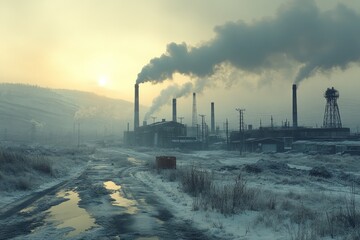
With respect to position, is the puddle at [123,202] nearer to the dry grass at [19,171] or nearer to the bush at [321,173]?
the dry grass at [19,171]

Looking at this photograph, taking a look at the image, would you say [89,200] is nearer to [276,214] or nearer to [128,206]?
[128,206]

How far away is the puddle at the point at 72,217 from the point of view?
9.67 metres

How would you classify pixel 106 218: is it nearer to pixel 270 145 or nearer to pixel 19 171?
pixel 19 171

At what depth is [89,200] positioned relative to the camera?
14.6 metres

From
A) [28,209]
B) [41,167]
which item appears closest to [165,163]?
[41,167]

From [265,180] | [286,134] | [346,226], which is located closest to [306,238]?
[346,226]

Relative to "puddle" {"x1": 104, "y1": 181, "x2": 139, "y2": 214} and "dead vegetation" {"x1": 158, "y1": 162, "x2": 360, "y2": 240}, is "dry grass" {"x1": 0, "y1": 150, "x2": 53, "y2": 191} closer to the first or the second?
"puddle" {"x1": 104, "y1": 181, "x2": 139, "y2": 214}

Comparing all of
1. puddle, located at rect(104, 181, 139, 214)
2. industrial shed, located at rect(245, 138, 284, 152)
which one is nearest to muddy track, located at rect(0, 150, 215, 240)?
puddle, located at rect(104, 181, 139, 214)

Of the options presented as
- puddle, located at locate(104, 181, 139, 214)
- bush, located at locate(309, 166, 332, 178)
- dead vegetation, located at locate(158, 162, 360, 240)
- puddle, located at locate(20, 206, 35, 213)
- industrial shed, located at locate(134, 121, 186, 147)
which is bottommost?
bush, located at locate(309, 166, 332, 178)

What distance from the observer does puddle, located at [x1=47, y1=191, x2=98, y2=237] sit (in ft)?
31.7

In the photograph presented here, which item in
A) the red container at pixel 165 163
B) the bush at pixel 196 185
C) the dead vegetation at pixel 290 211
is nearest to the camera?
the dead vegetation at pixel 290 211

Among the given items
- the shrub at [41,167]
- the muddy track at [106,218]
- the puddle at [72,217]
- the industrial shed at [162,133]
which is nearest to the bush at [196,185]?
the muddy track at [106,218]

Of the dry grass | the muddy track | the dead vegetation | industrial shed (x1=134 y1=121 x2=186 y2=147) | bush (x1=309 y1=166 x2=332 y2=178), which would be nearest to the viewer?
the dead vegetation

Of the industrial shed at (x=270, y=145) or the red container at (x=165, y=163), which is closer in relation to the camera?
the red container at (x=165, y=163)
